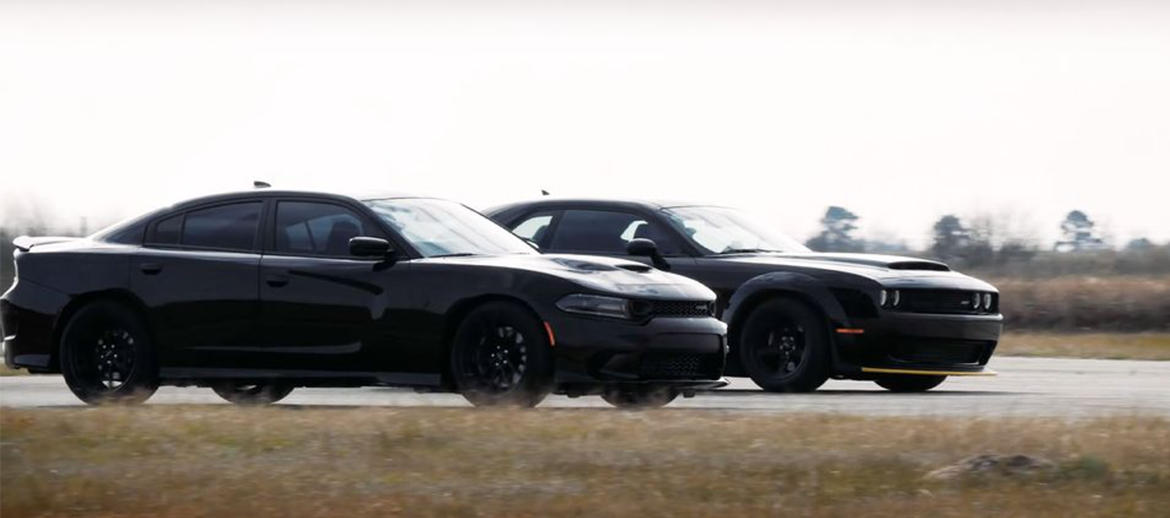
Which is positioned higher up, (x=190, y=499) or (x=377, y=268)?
(x=377, y=268)

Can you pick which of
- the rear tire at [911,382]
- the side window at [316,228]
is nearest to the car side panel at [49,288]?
the side window at [316,228]

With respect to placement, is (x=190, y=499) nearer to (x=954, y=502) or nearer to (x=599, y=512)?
(x=599, y=512)

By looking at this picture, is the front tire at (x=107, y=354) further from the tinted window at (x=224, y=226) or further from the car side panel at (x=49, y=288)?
the tinted window at (x=224, y=226)

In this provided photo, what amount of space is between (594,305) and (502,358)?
25.3 inches

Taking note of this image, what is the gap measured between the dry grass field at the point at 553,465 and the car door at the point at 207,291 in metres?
1.49

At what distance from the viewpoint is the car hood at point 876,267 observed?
16.4 m

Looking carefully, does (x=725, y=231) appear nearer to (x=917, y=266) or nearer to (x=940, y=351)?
(x=917, y=266)

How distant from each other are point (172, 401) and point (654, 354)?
3.73 meters

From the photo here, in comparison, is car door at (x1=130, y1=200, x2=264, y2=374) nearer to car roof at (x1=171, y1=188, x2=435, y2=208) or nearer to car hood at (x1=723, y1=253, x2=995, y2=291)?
car roof at (x1=171, y1=188, x2=435, y2=208)

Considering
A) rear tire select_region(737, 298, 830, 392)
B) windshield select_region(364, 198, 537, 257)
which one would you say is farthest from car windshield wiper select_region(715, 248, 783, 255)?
windshield select_region(364, 198, 537, 257)

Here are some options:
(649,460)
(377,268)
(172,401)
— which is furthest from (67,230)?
(649,460)

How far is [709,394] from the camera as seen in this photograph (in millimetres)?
16719

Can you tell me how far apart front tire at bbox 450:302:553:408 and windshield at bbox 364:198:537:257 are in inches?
27.3

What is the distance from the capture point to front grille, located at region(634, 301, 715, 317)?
44.4ft
